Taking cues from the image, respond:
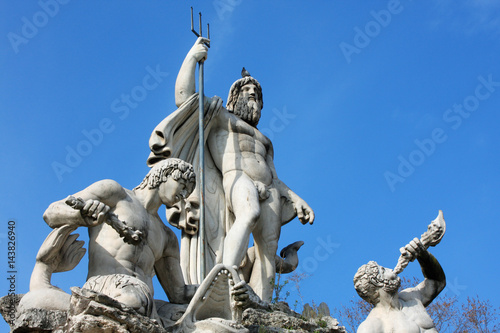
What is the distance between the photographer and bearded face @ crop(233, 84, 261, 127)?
506 inches

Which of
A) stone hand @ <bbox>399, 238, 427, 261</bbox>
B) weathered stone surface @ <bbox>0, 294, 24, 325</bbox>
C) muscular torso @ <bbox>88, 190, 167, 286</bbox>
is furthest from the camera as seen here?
stone hand @ <bbox>399, 238, 427, 261</bbox>

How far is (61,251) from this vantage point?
8.98 metres

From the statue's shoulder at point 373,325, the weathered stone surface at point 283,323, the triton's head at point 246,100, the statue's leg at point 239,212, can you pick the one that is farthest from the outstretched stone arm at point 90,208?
the triton's head at point 246,100

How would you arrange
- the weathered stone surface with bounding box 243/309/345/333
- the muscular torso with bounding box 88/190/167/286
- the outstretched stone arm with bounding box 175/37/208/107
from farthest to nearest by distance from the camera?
the outstretched stone arm with bounding box 175/37/208/107 → the weathered stone surface with bounding box 243/309/345/333 → the muscular torso with bounding box 88/190/167/286

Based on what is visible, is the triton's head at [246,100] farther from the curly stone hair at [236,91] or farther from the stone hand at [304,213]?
the stone hand at [304,213]

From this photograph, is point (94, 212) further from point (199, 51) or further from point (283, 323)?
point (199, 51)

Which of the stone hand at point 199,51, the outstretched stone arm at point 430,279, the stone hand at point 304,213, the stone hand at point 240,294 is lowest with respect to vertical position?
the stone hand at point 240,294

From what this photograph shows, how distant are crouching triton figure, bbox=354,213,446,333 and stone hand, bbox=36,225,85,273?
3289mm

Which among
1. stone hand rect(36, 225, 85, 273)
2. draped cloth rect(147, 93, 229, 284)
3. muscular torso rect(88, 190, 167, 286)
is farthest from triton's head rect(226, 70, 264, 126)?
stone hand rect(36, 225, 85, 273)

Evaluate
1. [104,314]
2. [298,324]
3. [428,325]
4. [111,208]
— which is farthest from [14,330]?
[428,325]

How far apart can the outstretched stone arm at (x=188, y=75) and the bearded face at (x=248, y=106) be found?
93 cm

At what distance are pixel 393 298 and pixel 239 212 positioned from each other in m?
2.56

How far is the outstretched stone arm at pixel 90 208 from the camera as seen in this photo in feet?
28.4

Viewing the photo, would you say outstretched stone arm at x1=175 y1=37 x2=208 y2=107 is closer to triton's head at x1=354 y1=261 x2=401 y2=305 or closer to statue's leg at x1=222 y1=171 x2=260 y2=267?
statue's leg at x1=222 y1=171 x2=260 y2=267
